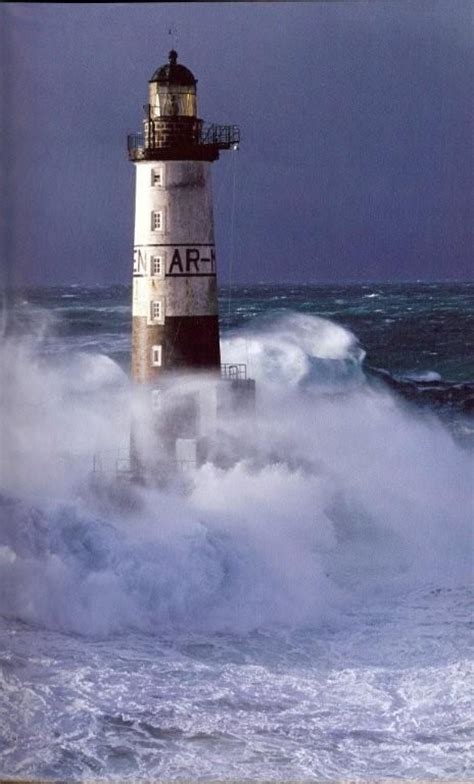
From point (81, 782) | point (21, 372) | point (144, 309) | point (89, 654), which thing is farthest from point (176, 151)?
point (81, 782)

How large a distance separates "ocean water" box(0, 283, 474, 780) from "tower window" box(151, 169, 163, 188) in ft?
1.77

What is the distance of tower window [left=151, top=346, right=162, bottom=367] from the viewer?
7.98 m

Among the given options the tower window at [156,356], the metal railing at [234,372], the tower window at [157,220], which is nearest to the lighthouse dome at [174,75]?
the tower window at [157,220]

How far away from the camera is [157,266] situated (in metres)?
7.89

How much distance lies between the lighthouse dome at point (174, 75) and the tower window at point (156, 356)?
1.10 metres

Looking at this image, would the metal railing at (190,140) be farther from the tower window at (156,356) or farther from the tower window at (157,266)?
the tower window at (156,356)

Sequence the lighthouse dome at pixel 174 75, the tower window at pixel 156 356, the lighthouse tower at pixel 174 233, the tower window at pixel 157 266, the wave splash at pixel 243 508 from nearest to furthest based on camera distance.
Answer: the wave splash at pixel 243 508, the lighthouse dome at pixel 174 75, the lighthouse tower at pixel 174 233, the tower window at pixel 157 266, the tower window at pixel 156 356

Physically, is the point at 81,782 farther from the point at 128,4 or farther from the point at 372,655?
the point at 128,4

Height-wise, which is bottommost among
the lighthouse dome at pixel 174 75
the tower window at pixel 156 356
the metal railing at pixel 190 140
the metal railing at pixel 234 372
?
the metal railing at pixel 234 372

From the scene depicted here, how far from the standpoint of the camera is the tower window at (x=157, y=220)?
7855 millimetres

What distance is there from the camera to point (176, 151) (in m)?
7.81

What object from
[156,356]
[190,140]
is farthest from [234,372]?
[190,140]

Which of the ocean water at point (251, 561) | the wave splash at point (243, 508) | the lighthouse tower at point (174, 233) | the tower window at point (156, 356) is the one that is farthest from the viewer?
the tower window at point (156, 356)

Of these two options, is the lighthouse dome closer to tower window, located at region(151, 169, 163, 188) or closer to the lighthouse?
the lighthouse
